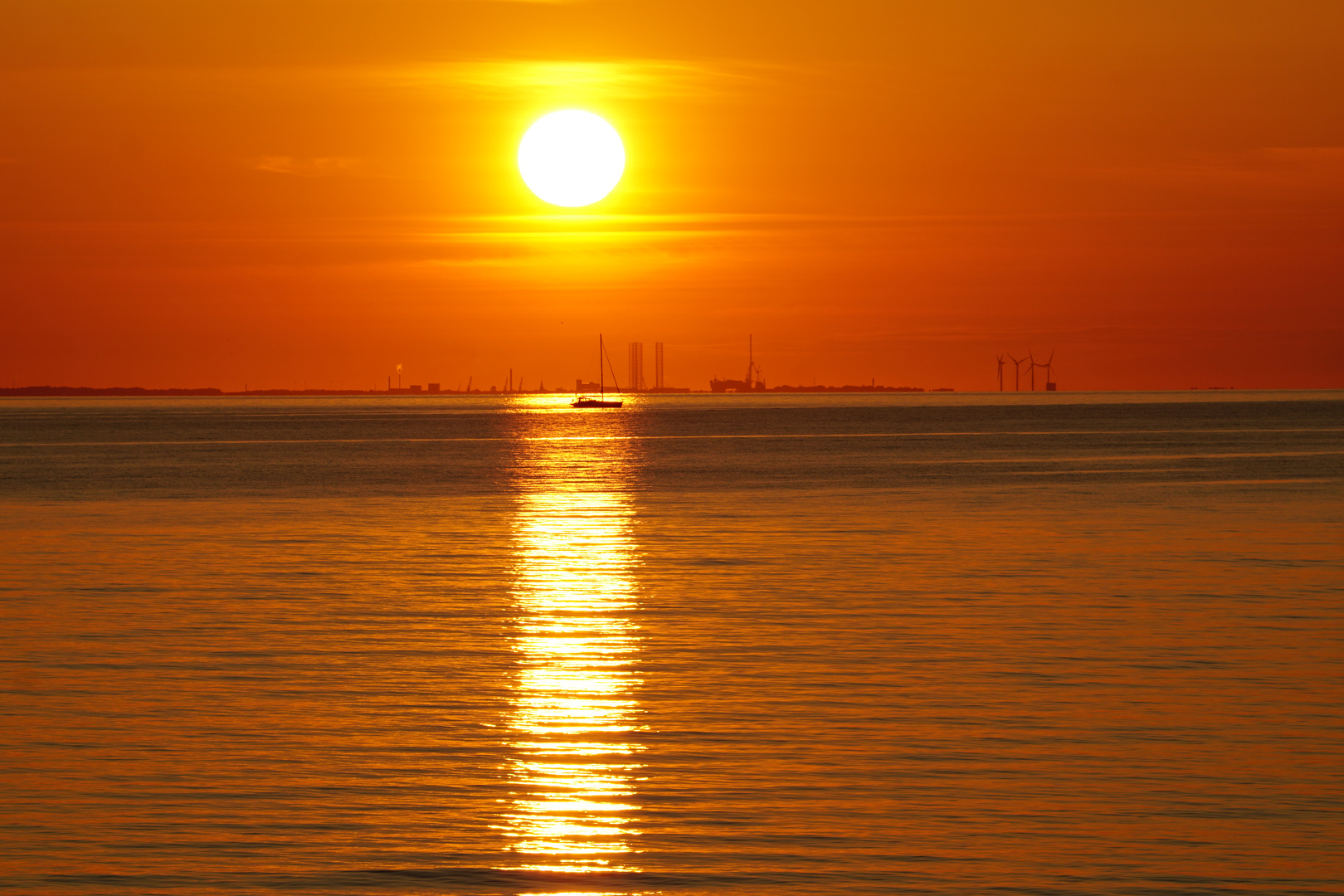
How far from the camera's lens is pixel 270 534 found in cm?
5459

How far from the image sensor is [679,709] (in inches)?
869

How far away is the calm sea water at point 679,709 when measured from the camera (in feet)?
49.8

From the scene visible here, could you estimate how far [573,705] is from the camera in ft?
74.3

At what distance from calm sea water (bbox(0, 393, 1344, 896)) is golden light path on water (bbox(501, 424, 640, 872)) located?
83 millimetres

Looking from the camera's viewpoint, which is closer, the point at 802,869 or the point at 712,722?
the point at 802,869

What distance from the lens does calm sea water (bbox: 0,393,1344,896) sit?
15180 mm

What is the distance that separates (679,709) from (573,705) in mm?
1658

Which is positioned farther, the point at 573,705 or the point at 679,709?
the point at 573,705

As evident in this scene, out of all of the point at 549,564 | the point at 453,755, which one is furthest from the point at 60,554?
the point at 453,755

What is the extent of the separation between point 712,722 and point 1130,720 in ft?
18.9

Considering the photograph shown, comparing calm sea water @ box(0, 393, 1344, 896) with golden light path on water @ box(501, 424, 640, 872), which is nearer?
calm sea water @ box(0, 393, 1344, 896)

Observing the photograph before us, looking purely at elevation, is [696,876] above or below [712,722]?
below

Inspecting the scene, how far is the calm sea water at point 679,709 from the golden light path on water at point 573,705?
0.27 ft

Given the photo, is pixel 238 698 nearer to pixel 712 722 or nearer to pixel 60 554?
pixel 712 722
